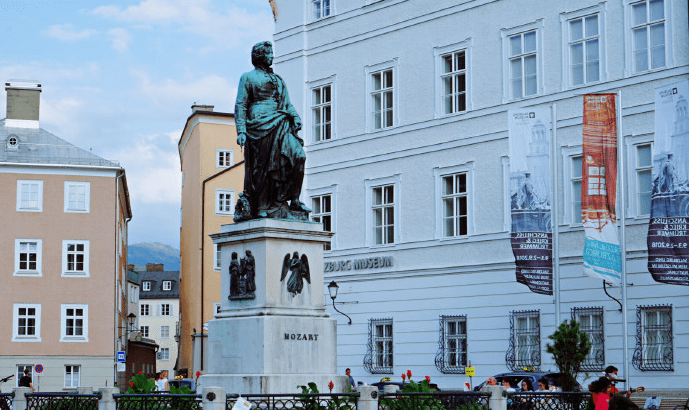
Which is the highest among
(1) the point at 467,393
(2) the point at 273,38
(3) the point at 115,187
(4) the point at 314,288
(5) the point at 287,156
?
(2) the point at 273,38

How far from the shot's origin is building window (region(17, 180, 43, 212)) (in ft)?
185

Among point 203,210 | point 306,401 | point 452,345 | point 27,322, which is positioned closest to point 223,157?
point 203,210

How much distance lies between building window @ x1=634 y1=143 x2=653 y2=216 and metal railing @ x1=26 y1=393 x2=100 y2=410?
18414 mm

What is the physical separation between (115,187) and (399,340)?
25.3 m

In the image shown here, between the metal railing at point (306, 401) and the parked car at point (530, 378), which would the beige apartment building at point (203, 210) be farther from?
the metal railing at point (306, 401)

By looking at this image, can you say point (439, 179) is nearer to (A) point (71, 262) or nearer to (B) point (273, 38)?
(B) point (273, 38)

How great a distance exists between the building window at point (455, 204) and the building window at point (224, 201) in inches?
1301

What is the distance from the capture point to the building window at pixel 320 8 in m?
41.3

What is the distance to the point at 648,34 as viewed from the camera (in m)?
30.4

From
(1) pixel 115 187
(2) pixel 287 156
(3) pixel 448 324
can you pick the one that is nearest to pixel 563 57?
(3) pixel 448 324

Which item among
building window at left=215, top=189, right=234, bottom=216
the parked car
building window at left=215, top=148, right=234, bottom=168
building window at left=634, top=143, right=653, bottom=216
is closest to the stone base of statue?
the parked car

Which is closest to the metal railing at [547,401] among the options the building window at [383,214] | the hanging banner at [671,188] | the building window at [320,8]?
the hanging banner at [671,188]

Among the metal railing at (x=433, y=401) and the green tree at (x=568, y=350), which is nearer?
the metal railing at (x=433, y=401)

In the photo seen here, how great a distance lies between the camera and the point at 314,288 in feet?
55.0
